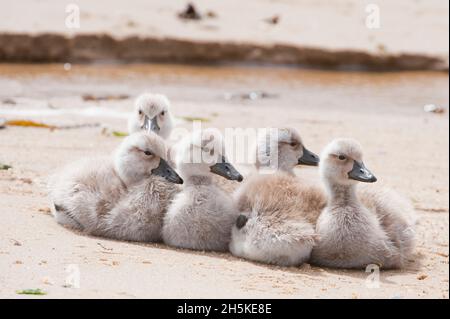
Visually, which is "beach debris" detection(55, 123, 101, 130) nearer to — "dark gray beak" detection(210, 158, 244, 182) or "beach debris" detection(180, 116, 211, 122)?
"beach debris" detection(180, 116, 211, 122)

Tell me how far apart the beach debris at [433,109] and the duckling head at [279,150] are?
7.73 m

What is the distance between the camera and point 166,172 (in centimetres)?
679

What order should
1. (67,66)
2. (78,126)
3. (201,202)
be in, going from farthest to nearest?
1. (67,66)
2. (78,126)
3. (201,202)

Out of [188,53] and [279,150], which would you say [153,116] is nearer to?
[279,150]

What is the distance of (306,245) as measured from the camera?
651 centimetres

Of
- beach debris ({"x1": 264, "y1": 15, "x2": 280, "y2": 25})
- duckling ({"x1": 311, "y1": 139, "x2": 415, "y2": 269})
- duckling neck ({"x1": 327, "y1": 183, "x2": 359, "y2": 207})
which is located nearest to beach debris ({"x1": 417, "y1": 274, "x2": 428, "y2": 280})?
duckling ({"x1": 311, "y1": 139, "x2": 415, "y2": 269})

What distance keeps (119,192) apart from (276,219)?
1.10 metres

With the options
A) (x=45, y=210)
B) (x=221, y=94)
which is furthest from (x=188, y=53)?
(x=45, y=210)

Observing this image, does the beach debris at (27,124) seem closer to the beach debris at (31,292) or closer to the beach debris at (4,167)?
the beach debris at (4,167)

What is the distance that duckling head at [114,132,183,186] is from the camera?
6809 mm

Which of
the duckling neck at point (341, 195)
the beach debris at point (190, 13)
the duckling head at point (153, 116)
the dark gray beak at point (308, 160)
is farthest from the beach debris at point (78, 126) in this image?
the beach debris at point (190, 13)

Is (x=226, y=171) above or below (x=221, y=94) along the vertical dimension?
below
